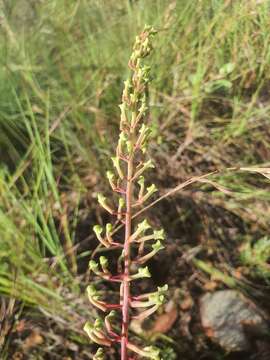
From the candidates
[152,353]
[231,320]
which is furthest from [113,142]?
[152,353]

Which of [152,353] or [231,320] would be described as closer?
[152,353]

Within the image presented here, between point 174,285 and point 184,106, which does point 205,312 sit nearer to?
point 174,285

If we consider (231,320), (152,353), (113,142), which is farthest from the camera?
(113,142)

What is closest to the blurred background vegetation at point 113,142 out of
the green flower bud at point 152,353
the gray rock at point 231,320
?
the gray rock at point 231,320

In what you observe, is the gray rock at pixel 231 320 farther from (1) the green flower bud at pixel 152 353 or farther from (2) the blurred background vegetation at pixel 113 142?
(1) the green flower bud at pixel 152 353

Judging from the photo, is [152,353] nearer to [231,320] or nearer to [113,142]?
[231,320]

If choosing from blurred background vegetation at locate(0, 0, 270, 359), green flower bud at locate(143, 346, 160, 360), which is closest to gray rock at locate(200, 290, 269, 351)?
blurred background vegetation at locate(0, 0, 270, 359)

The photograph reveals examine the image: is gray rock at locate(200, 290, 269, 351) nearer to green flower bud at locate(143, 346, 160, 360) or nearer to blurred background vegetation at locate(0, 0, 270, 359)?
blurred background vegetation at locate(0, 0, 270, 359)
